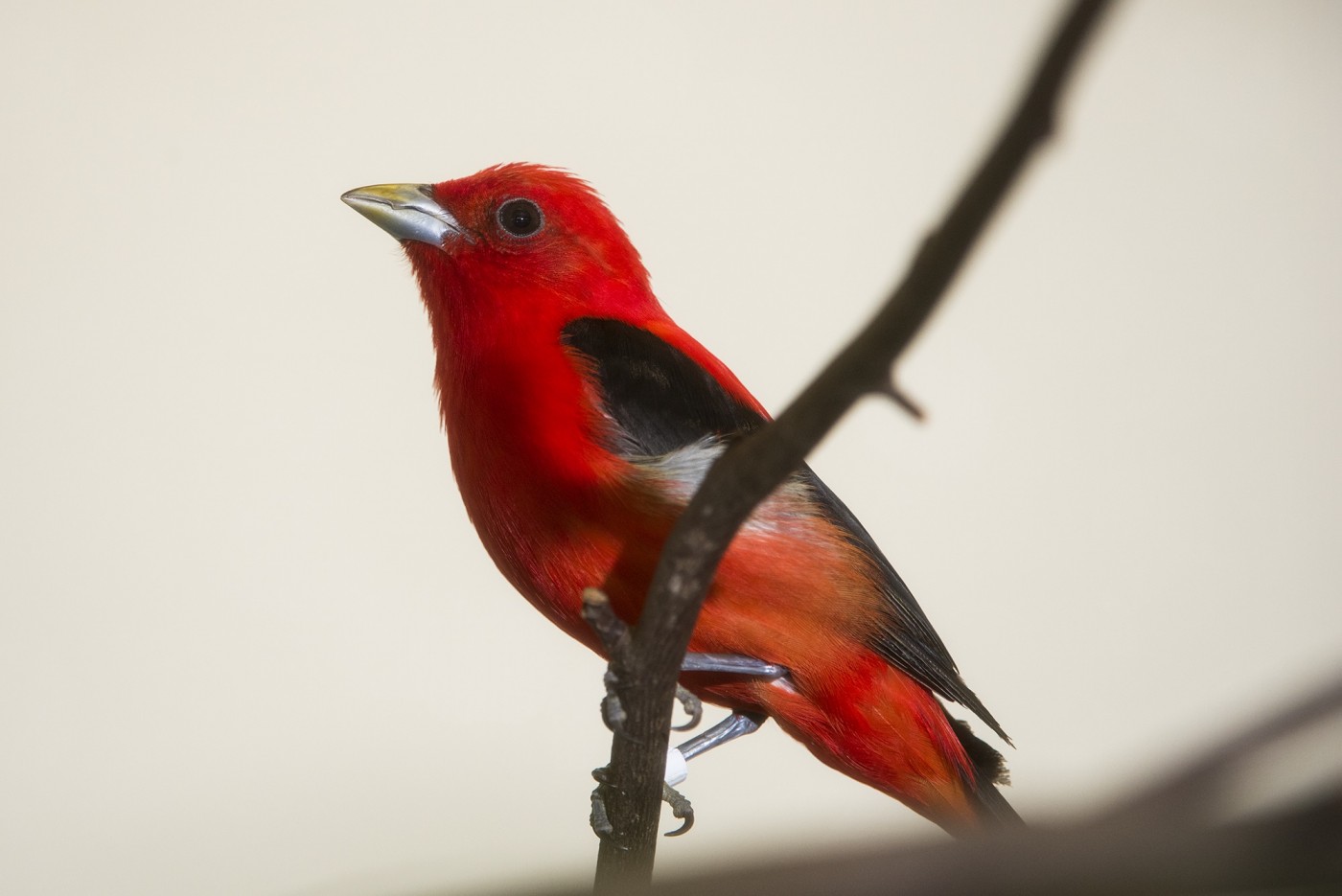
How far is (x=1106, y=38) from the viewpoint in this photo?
3.02 ft

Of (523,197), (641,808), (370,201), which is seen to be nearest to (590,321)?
(523,197)

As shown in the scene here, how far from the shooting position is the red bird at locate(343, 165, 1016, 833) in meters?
2.36

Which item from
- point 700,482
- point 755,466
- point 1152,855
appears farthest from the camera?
point 700,482

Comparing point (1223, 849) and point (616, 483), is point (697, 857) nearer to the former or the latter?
point (1223, 849)

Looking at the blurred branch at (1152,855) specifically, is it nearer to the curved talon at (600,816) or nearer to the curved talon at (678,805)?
the curved talon at (600,816)

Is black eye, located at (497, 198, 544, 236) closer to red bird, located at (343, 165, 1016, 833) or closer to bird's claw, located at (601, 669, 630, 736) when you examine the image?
red bird, located at (343, 165, 1016, 833)

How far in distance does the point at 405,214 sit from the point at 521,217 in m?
0.29

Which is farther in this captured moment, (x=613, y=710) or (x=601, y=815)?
(x=601, y=815)

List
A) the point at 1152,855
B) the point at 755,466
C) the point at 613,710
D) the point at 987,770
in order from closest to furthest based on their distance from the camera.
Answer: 1. the point at 1152,855
2. the point at 755,466
3. the point at 613,710
4. the point at 987,770

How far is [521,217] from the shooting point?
306cm

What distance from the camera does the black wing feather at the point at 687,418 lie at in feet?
8.14

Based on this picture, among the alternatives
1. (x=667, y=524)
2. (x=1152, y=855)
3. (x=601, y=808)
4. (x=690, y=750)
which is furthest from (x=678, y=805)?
(x=1152, y=855)

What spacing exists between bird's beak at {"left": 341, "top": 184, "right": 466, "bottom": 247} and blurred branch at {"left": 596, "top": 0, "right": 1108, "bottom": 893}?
1.53 meters

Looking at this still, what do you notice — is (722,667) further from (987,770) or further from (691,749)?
(987,770)
